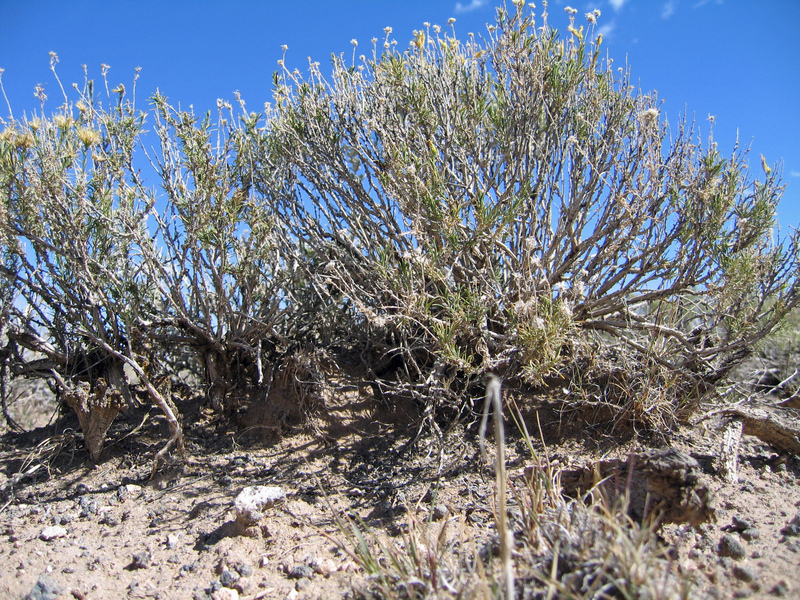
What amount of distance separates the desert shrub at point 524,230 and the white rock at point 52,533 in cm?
195

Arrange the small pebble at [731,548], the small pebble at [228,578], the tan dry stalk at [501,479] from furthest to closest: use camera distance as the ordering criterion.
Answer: the small pebble at [228,578] < the small pebble at [731,548] < the tan dry stalk at [501,479]

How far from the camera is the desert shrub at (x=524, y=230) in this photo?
313 cm

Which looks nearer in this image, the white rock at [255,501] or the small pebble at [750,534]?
the small pebble at [750,534]

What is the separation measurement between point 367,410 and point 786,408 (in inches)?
115

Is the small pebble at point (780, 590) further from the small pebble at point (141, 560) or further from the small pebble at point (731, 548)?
the small pebble at point (141, 560)

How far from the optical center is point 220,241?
3377mm

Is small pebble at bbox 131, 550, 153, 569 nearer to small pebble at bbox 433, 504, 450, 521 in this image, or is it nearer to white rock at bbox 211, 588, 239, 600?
white rock at bbox 211, 588, 239, 600

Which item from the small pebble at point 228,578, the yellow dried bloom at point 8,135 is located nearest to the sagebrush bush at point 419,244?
the yellow dried bloom at point 8,135

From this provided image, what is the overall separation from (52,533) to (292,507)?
4.15 ft

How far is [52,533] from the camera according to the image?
9.34 feet

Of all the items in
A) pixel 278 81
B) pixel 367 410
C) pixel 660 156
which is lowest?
pixel 367 410

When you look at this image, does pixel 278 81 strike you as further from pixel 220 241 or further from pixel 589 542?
pixel 589 542

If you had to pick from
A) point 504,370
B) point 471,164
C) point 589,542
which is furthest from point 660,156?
point 589,542

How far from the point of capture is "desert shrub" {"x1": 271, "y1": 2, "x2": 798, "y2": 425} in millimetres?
3127
